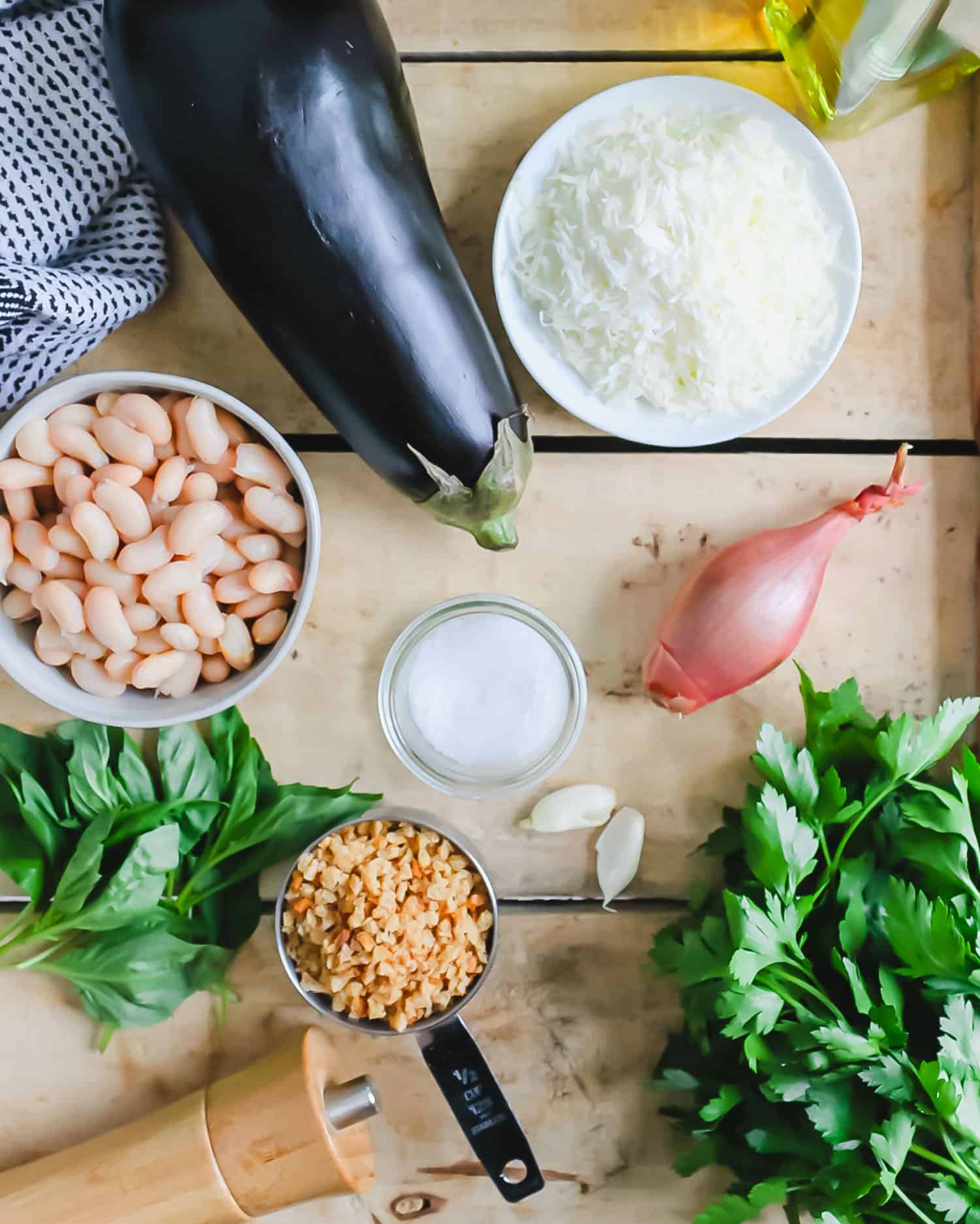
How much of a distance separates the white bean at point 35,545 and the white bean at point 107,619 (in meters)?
0.04

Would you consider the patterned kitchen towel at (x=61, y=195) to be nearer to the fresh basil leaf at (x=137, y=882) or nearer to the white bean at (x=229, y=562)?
the white bean at (x=229, y=562)

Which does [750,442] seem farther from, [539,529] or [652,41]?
[652,41]

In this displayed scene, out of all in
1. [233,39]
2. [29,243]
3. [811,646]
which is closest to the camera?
[233,39]

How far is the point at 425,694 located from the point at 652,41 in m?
0.54

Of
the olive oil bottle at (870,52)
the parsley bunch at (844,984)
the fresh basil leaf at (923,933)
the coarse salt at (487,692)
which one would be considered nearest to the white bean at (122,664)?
the coarse salt at (487,692)

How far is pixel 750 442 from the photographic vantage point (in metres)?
0.84

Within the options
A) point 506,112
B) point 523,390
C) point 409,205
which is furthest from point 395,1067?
point 506,112

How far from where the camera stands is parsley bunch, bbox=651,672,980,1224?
0.68 metres

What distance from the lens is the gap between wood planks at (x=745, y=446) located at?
837mm

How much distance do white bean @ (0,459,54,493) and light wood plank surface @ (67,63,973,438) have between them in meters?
0.14

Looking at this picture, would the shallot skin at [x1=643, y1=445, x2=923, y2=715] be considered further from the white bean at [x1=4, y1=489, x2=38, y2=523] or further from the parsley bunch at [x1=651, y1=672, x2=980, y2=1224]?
the white bean at [x1=4, y1=489, x2=38, y2=523]

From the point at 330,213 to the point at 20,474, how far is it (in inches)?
11.1

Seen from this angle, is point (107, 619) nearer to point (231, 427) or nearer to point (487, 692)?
point (231, 427)

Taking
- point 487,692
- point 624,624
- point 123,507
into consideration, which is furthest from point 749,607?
point 123,507
